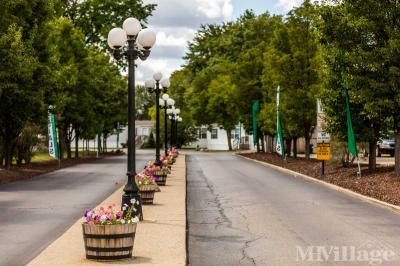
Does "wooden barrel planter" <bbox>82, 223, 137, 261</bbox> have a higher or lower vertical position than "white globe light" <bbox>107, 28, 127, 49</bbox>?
lower

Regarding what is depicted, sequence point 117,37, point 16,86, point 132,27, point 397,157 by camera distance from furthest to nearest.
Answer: point 16,86 → point 397,157 → point 132,27 → point 117,37

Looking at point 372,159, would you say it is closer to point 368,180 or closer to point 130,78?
point 368,180

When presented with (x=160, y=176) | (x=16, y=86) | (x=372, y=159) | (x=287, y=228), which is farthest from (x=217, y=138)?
(x=287, y=228)

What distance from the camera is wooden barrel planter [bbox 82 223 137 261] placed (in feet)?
32.6

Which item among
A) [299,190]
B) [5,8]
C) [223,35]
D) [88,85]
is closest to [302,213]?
[299,190]

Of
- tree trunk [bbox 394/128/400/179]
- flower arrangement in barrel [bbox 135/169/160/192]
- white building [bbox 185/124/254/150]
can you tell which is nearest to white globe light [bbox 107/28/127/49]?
flower arrangement in barrel [bbox 135/169/160/192]

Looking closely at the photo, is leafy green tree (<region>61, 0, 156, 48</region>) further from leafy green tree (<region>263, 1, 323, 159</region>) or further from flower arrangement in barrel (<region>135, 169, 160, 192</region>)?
flower arrangement in barrel (<region>135, 169, 160, 192</region>)

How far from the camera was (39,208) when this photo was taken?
18906mm

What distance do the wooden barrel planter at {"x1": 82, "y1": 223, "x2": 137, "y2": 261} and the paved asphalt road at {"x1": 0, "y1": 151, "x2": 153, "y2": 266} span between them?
4.29 ft

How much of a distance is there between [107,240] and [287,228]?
556 cm

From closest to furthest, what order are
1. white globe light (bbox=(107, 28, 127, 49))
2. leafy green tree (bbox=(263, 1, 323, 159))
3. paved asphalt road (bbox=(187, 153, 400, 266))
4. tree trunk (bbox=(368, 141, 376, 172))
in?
paved asphalt road (bbox=(187, 153, 400, 266)) < white globe light (bbox=(107, 28, 127, 49)) < tree trunk (bbox=(368, 141, 376, 172)) < leafy green tree (bbox=(263, 1, 323, 159))

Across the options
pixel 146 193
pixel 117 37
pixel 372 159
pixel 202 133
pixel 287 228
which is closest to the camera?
pixel 287 228

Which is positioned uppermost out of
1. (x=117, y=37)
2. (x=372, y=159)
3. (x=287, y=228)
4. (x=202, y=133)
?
(x=117, y=37)

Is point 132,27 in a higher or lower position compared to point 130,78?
higher
